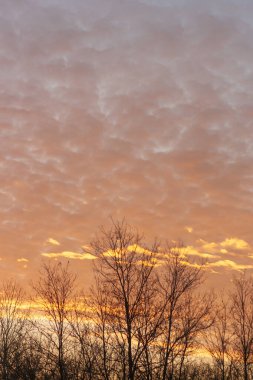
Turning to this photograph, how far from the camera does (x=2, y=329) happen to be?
46594 millimetres

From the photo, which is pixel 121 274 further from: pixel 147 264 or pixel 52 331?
pixel 52 331

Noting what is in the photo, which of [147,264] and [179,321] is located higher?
[147,264]

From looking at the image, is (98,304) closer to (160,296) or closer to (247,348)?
(160,296)

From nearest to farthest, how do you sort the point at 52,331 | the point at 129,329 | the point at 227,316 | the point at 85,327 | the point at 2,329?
the point at 129,329
the point at 85,327
the point at 52,331
the point at 2,329
the point at 227,316

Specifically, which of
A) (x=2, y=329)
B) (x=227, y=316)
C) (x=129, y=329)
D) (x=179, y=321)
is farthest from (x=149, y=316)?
(x=227, y=316)

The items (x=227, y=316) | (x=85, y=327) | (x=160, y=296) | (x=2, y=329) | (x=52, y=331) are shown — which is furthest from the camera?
(x=227, y=316)

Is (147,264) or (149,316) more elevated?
(147,264)

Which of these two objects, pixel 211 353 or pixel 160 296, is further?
pixel 211 353

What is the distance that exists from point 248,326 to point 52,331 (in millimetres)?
20657

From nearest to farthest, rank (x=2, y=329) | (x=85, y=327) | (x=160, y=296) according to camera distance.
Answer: (x=160, y=296) → (x=85, y=327) → (x=2, y=329)

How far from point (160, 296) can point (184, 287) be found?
168cm

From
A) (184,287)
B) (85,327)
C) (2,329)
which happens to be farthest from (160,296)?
(2,329)

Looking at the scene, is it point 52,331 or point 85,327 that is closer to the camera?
point 85,327

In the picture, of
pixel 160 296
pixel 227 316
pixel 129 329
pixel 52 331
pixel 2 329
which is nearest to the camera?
pixel 129 329
